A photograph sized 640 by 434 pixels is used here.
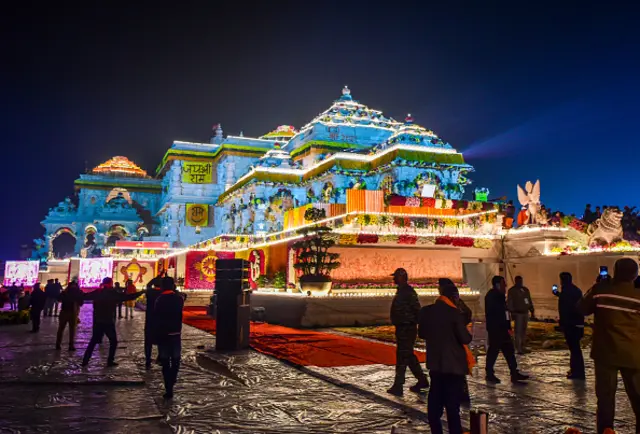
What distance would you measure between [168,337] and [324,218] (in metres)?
13.1

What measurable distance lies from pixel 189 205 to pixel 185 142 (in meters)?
7.93

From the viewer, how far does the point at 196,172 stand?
2323 inches

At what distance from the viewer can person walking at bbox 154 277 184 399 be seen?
7.12m

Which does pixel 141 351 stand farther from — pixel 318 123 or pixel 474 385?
pixel 318 123

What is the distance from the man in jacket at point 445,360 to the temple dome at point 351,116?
37.2m

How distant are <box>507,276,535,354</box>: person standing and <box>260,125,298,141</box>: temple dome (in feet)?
160

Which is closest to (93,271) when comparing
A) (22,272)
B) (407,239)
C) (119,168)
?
(22,272)

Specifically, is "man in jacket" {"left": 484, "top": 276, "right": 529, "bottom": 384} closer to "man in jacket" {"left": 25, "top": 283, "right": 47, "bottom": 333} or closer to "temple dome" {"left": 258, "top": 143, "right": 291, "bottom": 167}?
"man in jacket" {"left": 25, "top": 283, "right": 47, "bottom": 333}

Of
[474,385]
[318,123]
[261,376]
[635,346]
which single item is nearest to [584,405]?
[474,385]

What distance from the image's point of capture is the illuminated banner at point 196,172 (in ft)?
192

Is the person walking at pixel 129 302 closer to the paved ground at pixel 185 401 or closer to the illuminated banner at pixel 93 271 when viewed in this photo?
the paved ground at pixel 185 401

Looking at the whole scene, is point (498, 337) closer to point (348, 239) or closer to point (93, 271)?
point (348, 239)

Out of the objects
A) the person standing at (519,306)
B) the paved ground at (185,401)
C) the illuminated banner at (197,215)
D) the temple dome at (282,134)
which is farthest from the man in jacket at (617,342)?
the temple dome at (282,134)

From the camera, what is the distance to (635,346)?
462 cm
